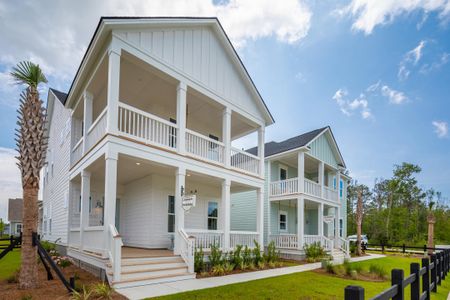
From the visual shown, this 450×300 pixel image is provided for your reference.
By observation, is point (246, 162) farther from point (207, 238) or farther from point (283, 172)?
point (283, 172)

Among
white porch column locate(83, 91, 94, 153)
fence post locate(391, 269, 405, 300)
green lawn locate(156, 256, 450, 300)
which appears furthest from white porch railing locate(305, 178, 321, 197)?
fence post locate(391, 269, 405, 300)

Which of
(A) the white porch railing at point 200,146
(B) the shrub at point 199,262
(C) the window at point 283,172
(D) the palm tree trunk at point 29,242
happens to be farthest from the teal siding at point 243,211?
(D) the palm tree trunk at point 29,242

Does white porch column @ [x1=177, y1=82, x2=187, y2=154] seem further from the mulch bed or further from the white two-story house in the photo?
the mulch bed

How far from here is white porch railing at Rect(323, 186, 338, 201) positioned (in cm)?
2154

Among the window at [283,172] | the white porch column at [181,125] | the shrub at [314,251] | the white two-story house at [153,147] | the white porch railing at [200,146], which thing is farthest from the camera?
the window at [283,172]

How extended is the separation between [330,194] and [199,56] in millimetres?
15134

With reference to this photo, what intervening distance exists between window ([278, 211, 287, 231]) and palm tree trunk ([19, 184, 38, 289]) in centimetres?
1634

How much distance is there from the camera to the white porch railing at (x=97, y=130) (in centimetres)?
964

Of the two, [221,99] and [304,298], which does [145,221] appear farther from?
[304,298]

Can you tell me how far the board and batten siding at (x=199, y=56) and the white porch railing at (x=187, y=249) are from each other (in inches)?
240

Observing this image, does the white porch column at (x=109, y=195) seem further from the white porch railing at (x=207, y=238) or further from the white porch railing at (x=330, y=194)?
the white porch railing at (x=330, y=194)

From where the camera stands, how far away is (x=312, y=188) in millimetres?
19562

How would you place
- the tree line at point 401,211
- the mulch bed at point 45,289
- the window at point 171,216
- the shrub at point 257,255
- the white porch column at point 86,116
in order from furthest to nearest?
the tree line at point 401,211 < the window at point 171,216 < the shrub at point 257,255 < the white porch column at point 86,116 < the mulch bed at point 45,289

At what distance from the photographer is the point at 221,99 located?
13.2 meters
